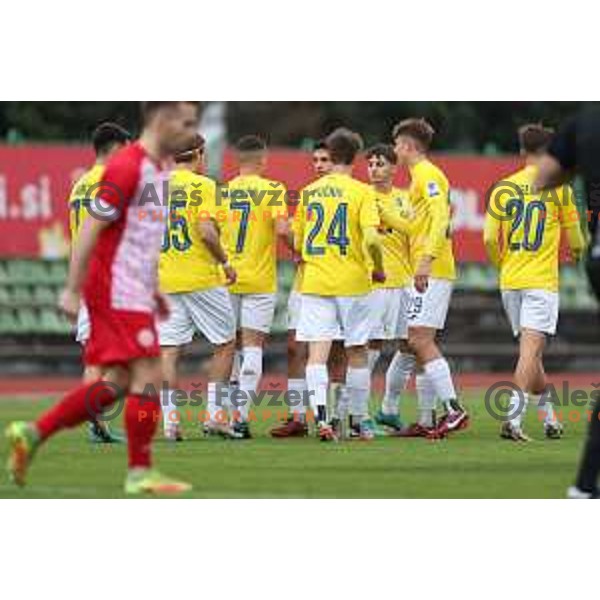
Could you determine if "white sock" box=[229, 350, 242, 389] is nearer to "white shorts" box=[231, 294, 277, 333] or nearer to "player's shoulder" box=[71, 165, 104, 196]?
"white shorts" box=[231, 294, 277, 333]

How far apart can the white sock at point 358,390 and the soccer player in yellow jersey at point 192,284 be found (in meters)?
1.03

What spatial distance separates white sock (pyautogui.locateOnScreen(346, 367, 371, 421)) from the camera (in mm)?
16844

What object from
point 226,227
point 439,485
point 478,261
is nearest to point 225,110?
point 478,261

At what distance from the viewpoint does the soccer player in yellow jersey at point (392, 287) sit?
17.3 m

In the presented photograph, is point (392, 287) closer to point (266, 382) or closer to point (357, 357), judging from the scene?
point (357, 357)

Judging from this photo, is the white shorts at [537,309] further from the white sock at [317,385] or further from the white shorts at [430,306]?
the white sock at [317,385]

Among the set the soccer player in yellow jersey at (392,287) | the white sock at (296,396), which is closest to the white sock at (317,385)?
the soccer player in yellow jersey at (392,287)

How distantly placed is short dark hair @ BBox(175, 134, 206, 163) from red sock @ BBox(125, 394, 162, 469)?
5.22m

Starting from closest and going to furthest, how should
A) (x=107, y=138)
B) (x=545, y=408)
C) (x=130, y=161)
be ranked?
(x=130, y=161) → (x=107, y=138) → (x=545, y=408)

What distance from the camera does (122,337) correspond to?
11.7 meters

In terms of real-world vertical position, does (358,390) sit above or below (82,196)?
below

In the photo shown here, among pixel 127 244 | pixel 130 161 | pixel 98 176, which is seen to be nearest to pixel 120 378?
pixel 127 244

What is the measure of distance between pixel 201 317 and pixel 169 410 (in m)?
0.82

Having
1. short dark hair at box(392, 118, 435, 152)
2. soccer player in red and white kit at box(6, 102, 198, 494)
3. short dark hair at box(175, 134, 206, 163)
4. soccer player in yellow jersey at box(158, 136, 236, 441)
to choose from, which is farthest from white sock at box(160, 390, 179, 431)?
soccer player in red and white kit at box(6, 102, 198, 494)
